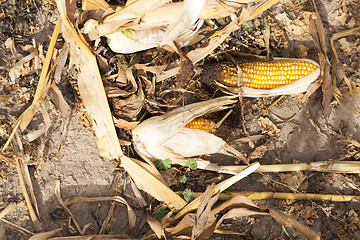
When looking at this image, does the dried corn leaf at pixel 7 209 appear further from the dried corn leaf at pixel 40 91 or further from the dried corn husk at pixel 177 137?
the dried corn husk at pixel 177 137

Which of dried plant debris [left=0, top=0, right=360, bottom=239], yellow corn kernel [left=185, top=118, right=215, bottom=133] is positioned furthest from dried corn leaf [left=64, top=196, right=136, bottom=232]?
yellow corn kernel [left=185, top=118, right=215, bottom=133]

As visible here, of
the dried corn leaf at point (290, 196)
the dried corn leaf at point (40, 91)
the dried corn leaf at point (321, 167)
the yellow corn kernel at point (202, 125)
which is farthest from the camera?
the dried corn leaf at point (321, 167)

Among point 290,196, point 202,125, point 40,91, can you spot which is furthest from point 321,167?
point 40,91

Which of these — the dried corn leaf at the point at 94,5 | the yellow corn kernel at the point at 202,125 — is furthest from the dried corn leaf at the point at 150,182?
the dried corn leaf at the point at 94,5

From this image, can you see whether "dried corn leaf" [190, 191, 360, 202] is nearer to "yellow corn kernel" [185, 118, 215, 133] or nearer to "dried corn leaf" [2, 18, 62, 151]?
"yellow corn kernel" [185, 118, 215, 133]

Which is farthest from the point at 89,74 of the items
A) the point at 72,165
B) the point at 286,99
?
the point at 286,99

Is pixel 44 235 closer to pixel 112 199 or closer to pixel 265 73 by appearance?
pixel 112 199
